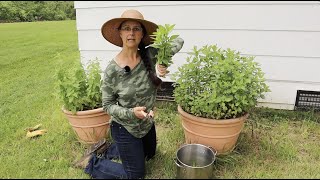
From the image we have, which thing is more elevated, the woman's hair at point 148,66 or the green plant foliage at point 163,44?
the green plant foliage at point 163,44

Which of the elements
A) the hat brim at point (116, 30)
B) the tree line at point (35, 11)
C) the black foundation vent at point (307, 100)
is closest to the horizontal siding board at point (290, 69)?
the black foundation vent at point (307, 100)

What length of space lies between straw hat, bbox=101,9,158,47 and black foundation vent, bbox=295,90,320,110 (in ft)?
6.62

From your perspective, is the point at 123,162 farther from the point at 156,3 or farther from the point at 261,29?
the point at 261,29

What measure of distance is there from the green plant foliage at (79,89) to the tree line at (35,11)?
2.35 meters

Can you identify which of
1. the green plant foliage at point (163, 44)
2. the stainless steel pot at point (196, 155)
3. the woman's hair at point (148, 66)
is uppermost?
the green plant foliage at point (163, 44)

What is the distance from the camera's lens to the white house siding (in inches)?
136

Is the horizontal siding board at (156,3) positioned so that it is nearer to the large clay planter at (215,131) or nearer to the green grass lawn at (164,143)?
the green grass lawn at (164,143)

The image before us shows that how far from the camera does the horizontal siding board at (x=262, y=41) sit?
351 centimetres

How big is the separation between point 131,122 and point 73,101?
77cm

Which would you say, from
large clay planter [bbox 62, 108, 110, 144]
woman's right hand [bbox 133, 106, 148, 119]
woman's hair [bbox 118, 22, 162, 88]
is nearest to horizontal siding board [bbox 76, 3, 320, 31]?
woman's hair [bbox 118, 22, 162, 88]

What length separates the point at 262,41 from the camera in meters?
3.59

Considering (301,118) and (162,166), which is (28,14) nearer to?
(162,166)

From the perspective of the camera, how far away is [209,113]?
279 centimetres

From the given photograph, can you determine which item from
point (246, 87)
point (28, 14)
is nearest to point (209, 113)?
point (246, 87)
